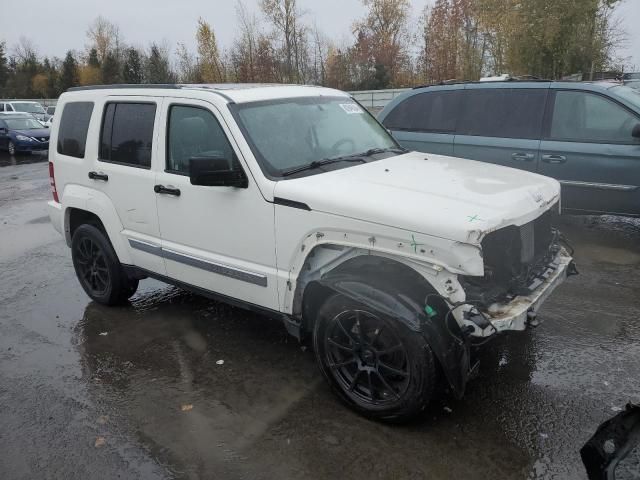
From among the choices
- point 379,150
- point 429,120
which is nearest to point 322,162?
point 379,150

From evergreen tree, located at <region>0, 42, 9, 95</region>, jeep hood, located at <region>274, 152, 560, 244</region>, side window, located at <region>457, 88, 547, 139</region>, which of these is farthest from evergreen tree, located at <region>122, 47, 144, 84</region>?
jeep hood, located at <region>274, 152, 560, 244</region>

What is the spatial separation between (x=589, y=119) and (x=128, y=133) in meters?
5.07

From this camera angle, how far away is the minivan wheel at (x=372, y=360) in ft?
9.63

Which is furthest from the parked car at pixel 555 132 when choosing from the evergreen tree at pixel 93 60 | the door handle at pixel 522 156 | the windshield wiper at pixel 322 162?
the evergreen tree at pixel 93 60

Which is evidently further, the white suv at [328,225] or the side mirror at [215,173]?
the side mirror at [215,173]

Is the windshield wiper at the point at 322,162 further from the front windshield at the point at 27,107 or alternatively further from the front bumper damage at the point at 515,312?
the front windshield at the point at 27,107

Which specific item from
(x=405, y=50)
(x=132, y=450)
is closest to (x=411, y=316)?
(x=132, y=450)

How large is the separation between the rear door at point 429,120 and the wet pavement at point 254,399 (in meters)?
2.58

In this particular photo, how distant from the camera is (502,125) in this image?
6.64 metres

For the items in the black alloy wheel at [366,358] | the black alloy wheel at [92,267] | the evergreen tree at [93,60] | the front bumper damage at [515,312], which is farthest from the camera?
the evergreen tree at [93,60]

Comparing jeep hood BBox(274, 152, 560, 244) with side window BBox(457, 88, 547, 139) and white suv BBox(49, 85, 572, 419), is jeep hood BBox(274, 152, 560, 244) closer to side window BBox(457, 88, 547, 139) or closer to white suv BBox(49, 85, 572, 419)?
white suv BBox(49, 85, 572, 419)

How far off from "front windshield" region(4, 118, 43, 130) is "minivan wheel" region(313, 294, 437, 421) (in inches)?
820

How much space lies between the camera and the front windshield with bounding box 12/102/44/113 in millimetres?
28680

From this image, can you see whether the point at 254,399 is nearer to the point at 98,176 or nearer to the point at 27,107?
the point at 98,176
